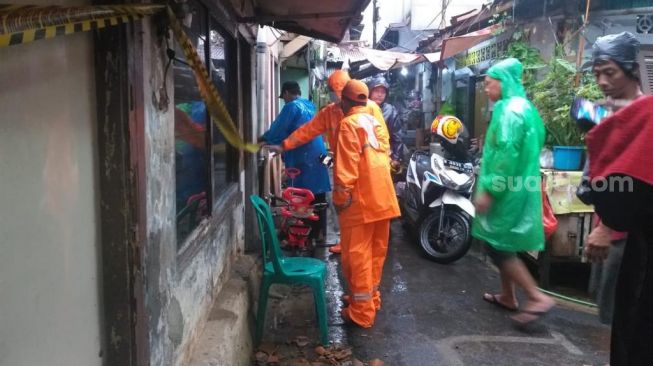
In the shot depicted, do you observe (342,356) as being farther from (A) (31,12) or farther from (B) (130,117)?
(A) (31,12)

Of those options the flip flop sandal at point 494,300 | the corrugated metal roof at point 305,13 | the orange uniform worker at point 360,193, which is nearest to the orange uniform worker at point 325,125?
the orange uniform worker at point 360,193

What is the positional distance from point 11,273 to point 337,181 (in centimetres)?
291

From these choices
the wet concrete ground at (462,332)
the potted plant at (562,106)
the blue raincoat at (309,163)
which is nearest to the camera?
the wet concrete ground at (462,332)

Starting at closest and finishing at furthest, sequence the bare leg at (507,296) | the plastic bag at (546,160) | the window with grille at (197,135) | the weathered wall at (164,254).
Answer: the weathered wall at (164,254), the window with grille at (197,135), the bare leg at (507,296), the plastic bag at (546,160)

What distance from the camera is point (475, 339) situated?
4.04m

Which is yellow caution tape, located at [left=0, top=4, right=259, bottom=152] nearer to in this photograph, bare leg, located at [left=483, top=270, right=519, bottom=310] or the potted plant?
bare leg, located at [left=483, top=270, right=519, bottom=310]

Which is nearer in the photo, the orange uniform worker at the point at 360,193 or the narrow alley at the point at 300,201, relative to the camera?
the narrow alley at the point at 300,201

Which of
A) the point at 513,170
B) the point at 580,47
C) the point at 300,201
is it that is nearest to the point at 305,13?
the point at 300,201

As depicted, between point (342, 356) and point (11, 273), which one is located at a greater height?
point (11, 273)

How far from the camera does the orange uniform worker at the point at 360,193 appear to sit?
410 cm

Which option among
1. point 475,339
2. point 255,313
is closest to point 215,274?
point 255,313

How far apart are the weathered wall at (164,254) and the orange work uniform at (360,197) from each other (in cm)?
128

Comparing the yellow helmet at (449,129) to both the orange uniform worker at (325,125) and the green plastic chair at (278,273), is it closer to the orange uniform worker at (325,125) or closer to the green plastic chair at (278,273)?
the orange uniform worker at (325,125)

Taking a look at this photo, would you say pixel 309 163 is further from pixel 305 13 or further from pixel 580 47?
pixel 580 47
